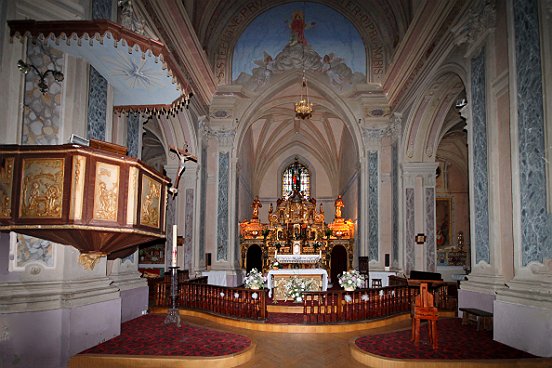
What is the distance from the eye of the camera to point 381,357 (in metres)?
6.23

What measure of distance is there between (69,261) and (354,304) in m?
5.40

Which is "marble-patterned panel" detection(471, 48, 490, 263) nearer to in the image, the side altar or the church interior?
the church interior

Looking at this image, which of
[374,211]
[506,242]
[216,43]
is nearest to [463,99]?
[374,211]

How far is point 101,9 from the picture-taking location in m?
7.36

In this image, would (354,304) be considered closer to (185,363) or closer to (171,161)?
(185,363)

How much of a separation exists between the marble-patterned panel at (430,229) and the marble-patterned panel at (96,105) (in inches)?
401

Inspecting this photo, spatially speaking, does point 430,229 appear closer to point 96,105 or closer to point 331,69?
point 331,69

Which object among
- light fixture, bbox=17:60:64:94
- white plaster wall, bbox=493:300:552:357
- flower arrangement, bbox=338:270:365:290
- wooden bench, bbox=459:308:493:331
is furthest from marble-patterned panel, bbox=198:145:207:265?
white plaster wall, bbox=493:300:552:357

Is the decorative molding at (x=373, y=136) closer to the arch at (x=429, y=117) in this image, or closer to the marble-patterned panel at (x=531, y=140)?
the arch at (x=429, y=117)

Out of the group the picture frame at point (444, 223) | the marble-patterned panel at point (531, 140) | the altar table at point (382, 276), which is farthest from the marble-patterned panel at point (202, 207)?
the picture frame at point (444, 223)

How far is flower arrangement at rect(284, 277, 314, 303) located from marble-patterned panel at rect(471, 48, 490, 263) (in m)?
4.19

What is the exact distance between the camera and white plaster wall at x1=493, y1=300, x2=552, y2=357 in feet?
19.8

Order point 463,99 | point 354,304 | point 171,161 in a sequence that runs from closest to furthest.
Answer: point 354,304 < point 463,99 < point 171,161

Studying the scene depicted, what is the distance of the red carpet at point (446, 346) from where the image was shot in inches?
248
